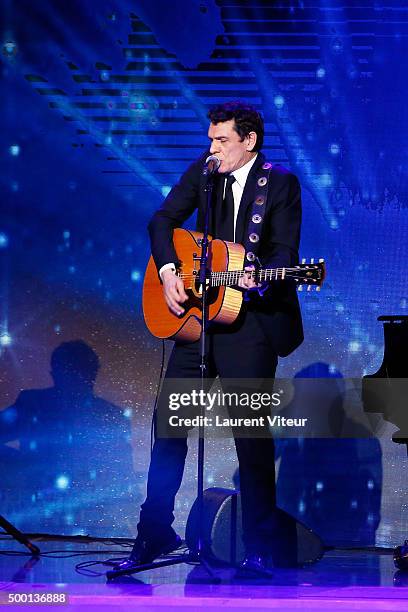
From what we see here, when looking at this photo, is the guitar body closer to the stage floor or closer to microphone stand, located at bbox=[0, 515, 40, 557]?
the stage floor

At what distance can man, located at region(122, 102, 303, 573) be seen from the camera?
3.72 m

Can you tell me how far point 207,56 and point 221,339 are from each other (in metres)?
2.36

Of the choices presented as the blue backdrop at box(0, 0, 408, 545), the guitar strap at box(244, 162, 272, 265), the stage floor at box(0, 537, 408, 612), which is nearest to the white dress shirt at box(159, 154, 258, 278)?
the guitar strap at box(244, 162, 272, 265)

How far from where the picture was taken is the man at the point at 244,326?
146 inches

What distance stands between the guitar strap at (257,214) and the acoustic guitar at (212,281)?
0.05 meters

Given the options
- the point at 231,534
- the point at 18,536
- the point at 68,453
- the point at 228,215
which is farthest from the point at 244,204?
the point at 68,453

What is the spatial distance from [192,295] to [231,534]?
3.92 ft

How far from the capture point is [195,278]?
3.87 metres

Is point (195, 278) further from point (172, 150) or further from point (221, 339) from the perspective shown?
point (172, 150)

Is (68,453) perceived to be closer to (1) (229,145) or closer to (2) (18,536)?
(2) (18,536)

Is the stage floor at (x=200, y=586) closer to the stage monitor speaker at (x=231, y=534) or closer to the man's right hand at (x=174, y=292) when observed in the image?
the stage monitor speaker at (x=231, y=534)

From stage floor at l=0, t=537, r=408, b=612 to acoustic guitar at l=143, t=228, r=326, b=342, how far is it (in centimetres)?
110

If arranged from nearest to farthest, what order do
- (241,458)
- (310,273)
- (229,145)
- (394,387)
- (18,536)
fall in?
1. (310,273)
2. (241,458)
3. (229,145)
4. (394,387)
5. (18,536)

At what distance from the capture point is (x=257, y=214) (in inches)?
151
